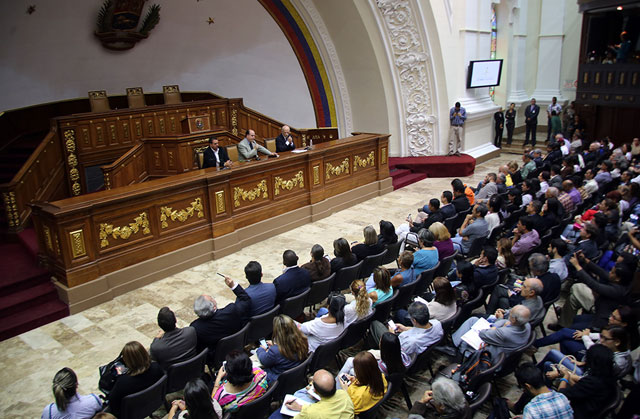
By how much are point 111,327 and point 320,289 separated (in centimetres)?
231

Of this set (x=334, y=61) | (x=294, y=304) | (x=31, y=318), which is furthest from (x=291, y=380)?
(x=334, y=61)

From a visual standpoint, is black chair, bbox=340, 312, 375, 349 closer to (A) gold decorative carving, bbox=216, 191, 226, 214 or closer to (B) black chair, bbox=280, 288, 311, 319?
(B) black chair, bbox=280, 288, 311, 319

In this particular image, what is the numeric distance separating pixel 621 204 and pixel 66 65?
11.0 m

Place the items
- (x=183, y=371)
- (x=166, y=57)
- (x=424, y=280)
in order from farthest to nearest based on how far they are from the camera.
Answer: (x=166, y=57), (x=424, y=280), (x=183, y=371)

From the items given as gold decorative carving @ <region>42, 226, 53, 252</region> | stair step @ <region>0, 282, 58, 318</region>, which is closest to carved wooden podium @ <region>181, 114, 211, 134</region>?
gold decorative carving @ <region>42, 226, 53, 252</region>

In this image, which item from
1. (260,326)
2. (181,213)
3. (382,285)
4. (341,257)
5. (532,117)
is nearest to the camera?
(260,326)

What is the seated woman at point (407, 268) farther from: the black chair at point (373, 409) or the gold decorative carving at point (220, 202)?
the gold decorative carving at point (220, 202)

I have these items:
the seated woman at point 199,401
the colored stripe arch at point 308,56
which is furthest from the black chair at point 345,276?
the colored stripe arch at point 308,56

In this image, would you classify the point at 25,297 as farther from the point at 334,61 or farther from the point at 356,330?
the point at 334,61

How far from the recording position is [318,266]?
4.99 m

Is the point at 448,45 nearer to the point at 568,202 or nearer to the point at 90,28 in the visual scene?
the point at 568,202

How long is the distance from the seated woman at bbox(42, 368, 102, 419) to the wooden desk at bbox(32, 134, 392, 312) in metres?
2.56

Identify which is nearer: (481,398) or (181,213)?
(481,398)

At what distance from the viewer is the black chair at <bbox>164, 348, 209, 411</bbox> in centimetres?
366
